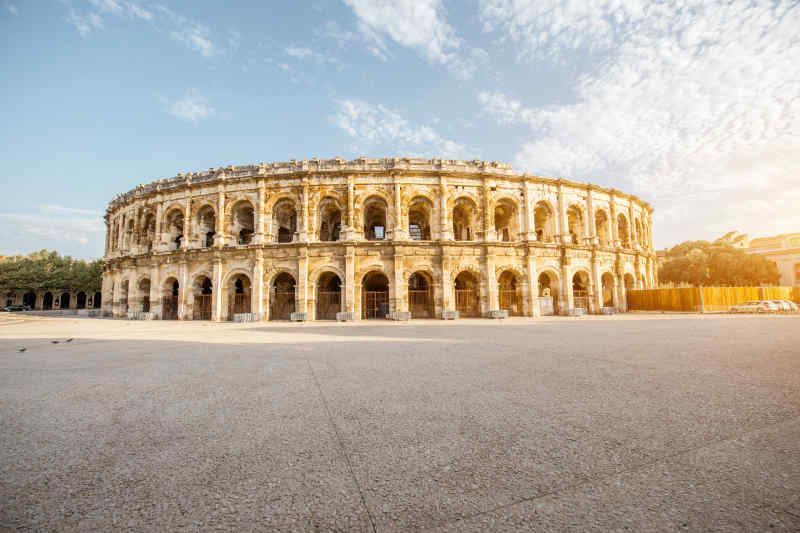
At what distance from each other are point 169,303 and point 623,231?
33.8 m

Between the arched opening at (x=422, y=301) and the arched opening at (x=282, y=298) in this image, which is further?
the arched opening at (x=282, y=298)

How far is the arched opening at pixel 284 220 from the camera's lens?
19578 mm

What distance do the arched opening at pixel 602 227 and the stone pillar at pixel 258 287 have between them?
23.1 meters

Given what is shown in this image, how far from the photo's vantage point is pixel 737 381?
3.90m

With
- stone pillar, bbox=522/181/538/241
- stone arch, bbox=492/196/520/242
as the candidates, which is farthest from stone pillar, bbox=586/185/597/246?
stone arch, bbox=492/196/520/242

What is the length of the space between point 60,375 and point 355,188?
1551 cm

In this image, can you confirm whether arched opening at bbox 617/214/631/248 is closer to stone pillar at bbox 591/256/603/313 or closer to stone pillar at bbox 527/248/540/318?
stone pillar at bbox 591/256/603/313

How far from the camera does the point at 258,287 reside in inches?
725

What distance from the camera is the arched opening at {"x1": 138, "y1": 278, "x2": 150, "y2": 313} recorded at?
72.4ft

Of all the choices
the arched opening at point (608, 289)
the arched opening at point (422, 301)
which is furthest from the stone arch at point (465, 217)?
the arched opening at point (608, 289)

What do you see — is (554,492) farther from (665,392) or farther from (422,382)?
(665,392)

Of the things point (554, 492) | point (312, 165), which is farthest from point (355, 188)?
point (554, 492)

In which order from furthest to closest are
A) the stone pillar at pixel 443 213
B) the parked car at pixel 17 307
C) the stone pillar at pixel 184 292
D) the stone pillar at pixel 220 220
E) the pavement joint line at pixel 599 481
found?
1. the parked car at pixel 17 307
2. the stone pillar at pixel 184 292
3. the stone pillar at pixel 220 220
4. the stone pillar at pixel 443 213
5. the pavement joint line at pixel 599 481

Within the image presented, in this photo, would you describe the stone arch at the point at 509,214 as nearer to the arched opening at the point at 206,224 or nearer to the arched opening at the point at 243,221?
the arched opening at the point at 243,221
